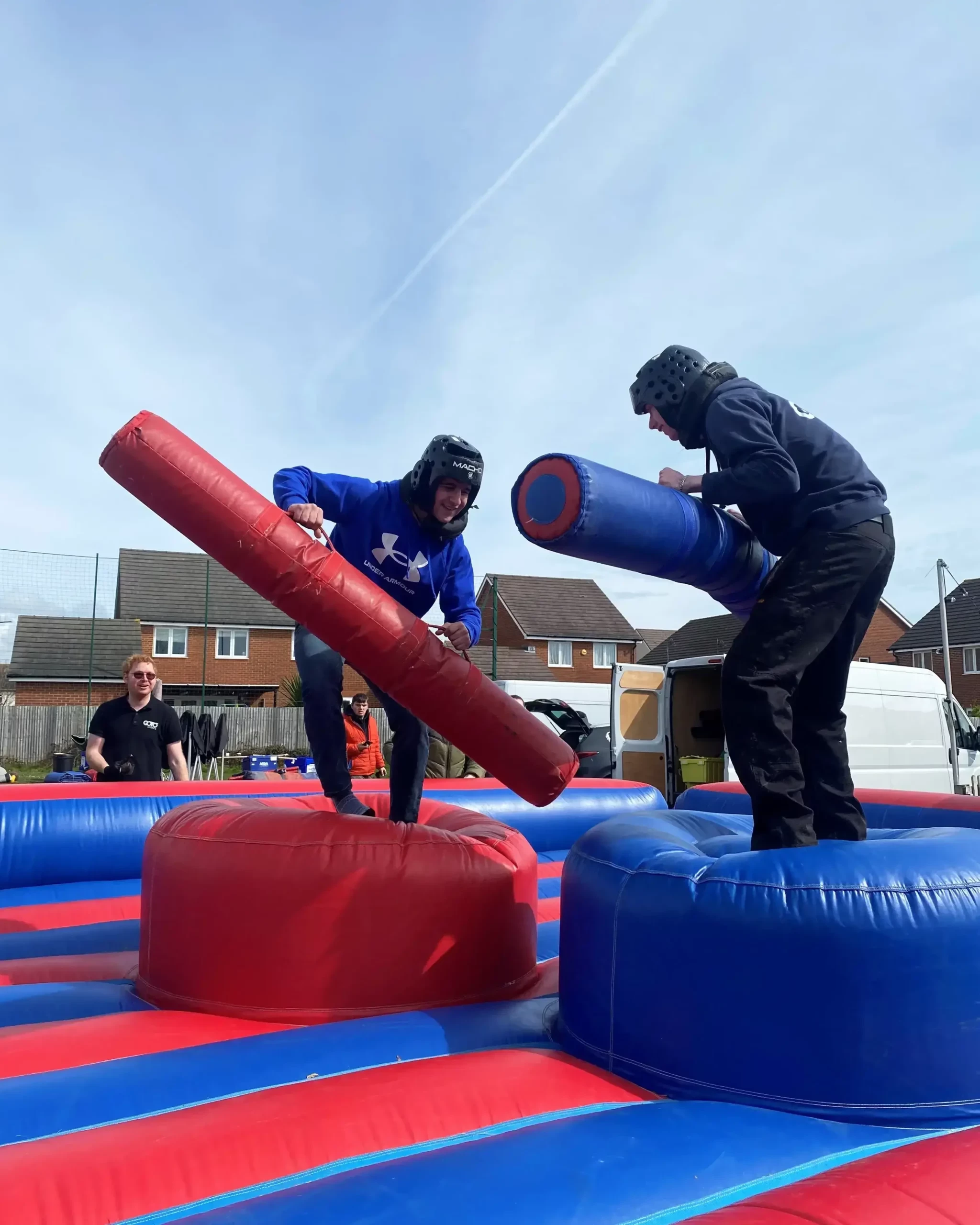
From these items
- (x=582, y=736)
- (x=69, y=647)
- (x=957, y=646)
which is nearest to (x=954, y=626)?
(x=957, y=646)

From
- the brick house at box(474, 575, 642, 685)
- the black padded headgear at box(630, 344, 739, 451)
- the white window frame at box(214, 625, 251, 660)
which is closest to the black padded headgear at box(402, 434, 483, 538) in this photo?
the black padded headgear at box(630, 344, 739, 451)

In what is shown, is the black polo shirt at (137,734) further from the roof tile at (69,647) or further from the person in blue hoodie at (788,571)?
the roof tile at (69,647)

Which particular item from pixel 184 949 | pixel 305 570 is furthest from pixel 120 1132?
pixel 305 570

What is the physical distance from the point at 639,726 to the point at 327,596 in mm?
7866

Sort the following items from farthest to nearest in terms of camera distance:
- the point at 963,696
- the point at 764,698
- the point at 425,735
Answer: the point at 963,696 < the point at 425,735 < the point at 764,698

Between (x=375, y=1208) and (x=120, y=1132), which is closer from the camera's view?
(x=375, y=1208)

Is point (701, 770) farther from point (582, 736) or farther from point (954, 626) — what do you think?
point (954, 626)

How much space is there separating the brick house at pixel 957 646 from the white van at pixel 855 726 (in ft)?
62.6

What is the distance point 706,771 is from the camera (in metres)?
9.70

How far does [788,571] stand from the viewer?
97.3 inches

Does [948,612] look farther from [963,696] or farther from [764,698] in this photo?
[764,698]

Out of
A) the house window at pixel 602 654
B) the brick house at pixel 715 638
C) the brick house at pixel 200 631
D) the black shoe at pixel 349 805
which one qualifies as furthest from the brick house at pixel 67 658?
the brick house at pixel 715 638

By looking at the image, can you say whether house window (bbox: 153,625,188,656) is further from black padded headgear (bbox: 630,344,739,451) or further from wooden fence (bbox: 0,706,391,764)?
black padded headgear (bbox: 630,344,739,451)

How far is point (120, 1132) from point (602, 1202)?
0.84 m
